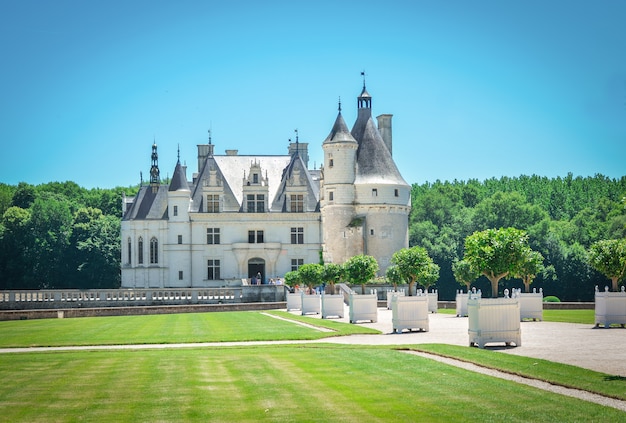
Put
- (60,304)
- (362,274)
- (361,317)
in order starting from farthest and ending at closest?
1. (60,304)
2. (362,274)
3. (361,317)

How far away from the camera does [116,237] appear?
86750mm

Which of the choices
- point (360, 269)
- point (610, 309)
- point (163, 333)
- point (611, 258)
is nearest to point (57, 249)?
point (360, 269)

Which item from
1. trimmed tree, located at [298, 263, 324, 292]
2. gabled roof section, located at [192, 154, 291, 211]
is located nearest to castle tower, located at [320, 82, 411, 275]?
gabled roof section, located at [192, 154, 291, 211]

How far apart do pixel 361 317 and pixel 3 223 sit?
2481 inches

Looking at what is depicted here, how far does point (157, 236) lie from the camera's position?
69.8 metres

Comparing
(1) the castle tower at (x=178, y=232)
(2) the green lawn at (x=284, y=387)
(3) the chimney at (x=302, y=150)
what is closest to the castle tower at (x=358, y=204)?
(3) the chimney at (x=302, y=150)

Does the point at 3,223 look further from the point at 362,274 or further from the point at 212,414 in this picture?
the point at 212,414

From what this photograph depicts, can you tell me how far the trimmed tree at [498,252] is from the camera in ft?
87.2

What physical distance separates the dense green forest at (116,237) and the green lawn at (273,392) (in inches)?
2377

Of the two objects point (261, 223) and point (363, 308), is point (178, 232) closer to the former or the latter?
point (261, 223)

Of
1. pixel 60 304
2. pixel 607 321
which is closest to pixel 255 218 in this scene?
pixel 60 304

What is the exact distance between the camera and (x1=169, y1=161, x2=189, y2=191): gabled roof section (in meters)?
69.7

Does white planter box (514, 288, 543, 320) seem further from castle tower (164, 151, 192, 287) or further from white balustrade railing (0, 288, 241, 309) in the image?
castle tower (164, 151, 192, 287)

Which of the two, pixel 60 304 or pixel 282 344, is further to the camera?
pixel 60 304
